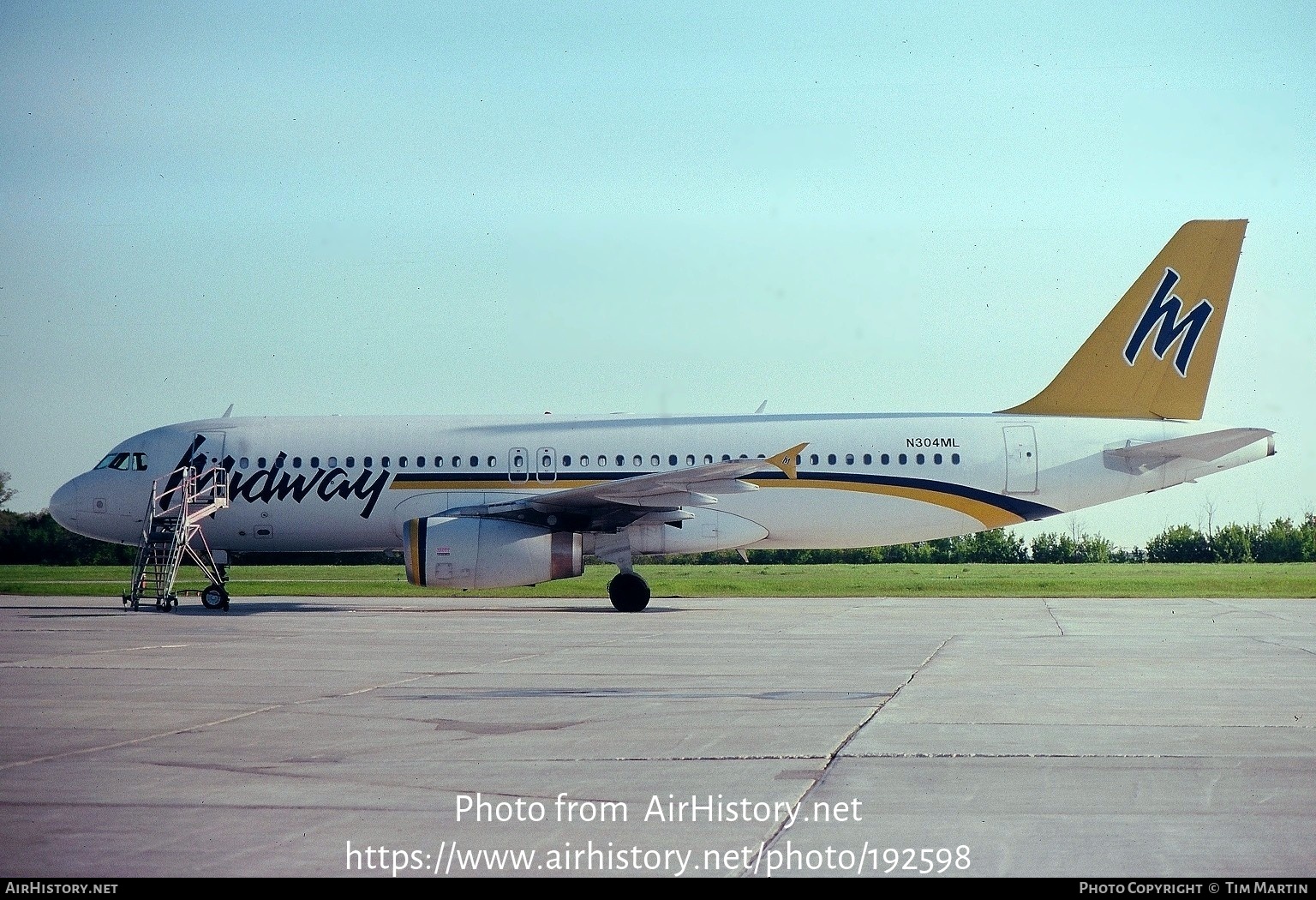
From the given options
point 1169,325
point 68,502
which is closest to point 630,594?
point 68,502

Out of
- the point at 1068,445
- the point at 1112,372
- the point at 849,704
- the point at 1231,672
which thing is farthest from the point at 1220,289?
the point at 849,704

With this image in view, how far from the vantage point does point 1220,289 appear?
2505cm

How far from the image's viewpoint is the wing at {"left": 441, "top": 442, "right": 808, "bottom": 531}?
21438mm

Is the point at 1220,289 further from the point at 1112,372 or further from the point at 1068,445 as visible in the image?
the point at 1068,445

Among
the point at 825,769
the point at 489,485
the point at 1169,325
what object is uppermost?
the point at 1169,325

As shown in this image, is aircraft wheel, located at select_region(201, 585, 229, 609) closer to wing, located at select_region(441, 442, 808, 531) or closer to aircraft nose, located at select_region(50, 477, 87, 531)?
aircraft nose, located at select_region(50, 477, 87, 531)

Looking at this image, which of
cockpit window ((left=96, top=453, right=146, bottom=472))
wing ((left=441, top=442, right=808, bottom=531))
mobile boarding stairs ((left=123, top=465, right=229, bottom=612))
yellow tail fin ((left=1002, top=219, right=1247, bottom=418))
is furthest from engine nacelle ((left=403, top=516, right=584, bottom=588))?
yellow tail fin ((left=1002, top=219, right=1247, bottom=418))

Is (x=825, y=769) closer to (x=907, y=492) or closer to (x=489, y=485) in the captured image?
(x=907, y=492)

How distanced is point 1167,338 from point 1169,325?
0.79 ft

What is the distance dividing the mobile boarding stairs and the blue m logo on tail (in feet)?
55.9

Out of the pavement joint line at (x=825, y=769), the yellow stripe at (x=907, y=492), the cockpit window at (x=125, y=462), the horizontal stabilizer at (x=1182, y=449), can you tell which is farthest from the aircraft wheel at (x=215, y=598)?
the horizontal stabilizer at (x=1182, y=449)

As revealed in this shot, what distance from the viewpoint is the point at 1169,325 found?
25.0 metres

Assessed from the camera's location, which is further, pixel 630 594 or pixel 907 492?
pixel 907 492

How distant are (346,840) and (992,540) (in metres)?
43.5
